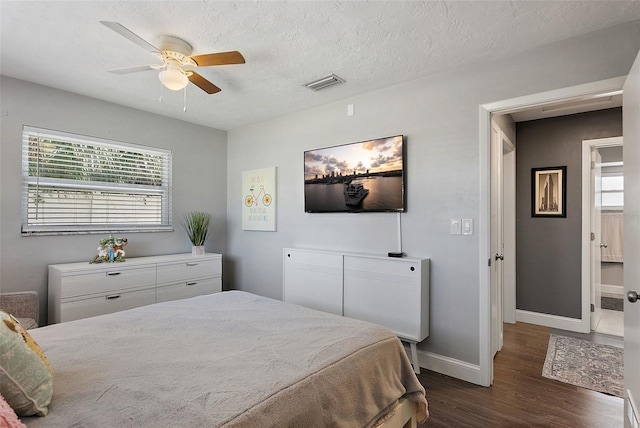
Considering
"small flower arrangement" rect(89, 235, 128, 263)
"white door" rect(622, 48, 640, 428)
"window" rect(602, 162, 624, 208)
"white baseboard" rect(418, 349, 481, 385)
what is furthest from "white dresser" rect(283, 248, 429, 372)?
"window" rect(602, 162, 624, 208)

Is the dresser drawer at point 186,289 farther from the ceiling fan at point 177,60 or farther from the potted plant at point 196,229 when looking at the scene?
the ceiling fan at point 177,60

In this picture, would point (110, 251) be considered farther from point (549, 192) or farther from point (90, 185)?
point (549, 192)

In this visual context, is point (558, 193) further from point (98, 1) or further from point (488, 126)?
point (98, 1)

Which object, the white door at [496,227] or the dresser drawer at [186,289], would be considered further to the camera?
the dresser drawer at [186,289]

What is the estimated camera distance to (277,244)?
13.2ft

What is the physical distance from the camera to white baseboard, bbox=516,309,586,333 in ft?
12.1

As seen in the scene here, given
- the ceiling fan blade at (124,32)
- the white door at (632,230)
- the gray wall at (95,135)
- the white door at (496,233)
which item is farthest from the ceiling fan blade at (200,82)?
the white door at (632,230)

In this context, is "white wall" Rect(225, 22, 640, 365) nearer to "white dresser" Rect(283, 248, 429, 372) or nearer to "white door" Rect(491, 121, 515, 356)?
"white dresser" Rect(283, 248, 429, 372)

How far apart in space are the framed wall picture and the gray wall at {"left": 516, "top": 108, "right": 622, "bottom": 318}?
5 centimetres

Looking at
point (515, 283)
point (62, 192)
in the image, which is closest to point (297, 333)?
point (62, 192)

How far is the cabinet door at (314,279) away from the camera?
314 cm

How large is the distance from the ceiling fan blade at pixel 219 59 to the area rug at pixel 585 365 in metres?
3.30

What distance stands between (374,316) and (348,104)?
2052 mm

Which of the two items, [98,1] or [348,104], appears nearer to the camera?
[98,1]
